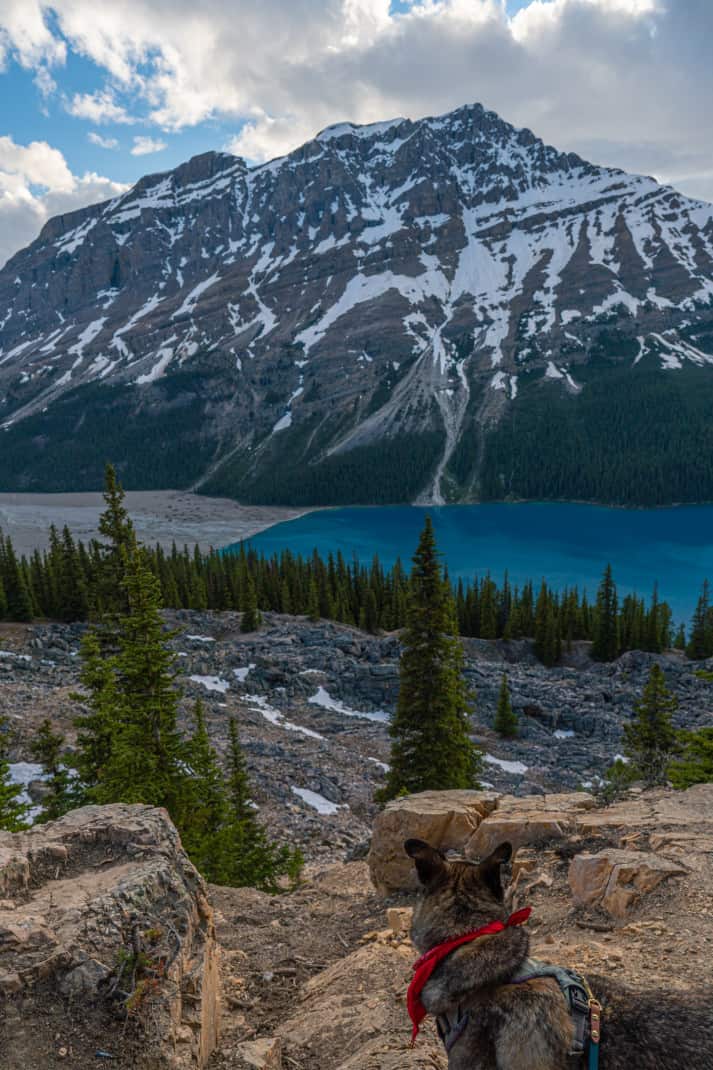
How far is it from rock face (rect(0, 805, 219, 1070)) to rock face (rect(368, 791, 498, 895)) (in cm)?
352

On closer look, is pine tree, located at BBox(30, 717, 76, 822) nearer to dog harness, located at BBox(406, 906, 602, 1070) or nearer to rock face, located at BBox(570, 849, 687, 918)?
rock face, located at BBox(570, 849, 687, 918)

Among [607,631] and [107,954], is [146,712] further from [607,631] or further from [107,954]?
[607,631]

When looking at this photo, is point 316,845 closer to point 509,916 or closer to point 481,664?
point 509,916

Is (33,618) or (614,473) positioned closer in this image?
(33,618)

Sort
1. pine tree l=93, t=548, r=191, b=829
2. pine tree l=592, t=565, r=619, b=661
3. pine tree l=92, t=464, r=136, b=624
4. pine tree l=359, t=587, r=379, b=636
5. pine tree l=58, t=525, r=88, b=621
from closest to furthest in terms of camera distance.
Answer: pine tree l=93, t=548, r=191, b=829, pine tree l=92, t=464, r=136, b=624, pine tree l=58, t=525, r=88, b=621, pine tree l=592, t=565, r=619, b=661, pine tree l=359, t=587, r=379, b=636

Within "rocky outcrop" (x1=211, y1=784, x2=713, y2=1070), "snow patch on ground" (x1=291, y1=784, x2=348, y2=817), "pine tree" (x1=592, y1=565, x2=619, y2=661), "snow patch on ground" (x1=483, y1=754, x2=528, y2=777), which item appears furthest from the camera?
"pine tree" (x1=592, y1=565, x2=619, y2=661)

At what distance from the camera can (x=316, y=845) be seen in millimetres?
18250

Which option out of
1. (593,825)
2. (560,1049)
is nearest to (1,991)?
(560,1049)

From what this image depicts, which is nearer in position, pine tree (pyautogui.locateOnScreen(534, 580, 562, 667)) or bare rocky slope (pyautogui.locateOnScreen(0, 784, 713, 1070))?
bare rocky slope (pyautogui.locateOnScreen(0, 784, 713, 1070))

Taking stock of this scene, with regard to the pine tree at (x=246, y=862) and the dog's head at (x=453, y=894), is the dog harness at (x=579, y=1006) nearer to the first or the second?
the dog's head at (x=453, y=894)

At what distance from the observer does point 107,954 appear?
4.57 m

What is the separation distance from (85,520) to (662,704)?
504 ft

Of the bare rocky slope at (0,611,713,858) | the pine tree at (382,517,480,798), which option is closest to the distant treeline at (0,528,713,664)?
the bare rocky slope at (0,611,713,858)

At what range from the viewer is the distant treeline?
51188 millimetres
